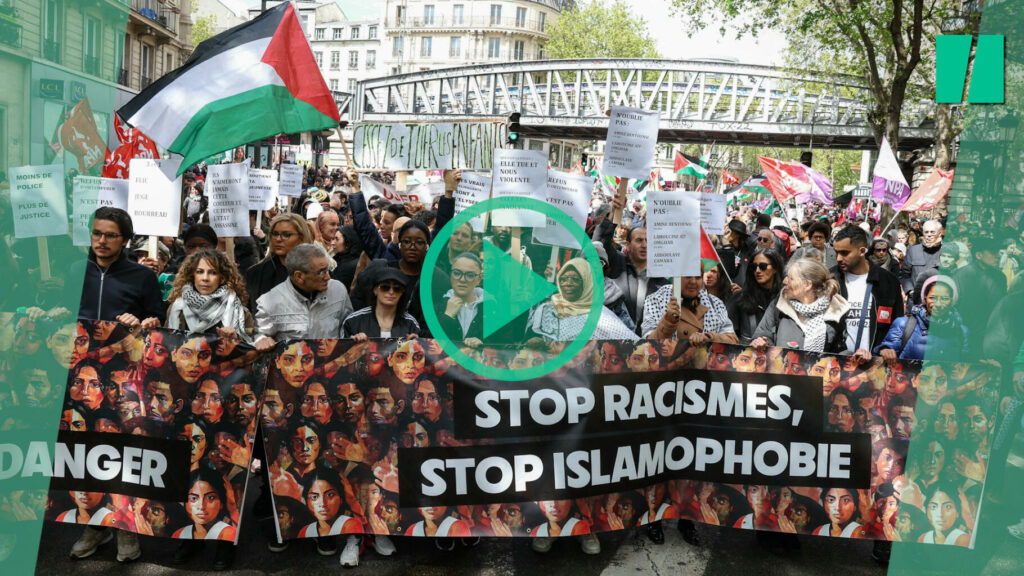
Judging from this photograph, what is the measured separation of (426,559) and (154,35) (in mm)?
43322

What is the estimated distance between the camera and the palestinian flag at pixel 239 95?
538 centimetres

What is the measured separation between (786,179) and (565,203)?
423 inches

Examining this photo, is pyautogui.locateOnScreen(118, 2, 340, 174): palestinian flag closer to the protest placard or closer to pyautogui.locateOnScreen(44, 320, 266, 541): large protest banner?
pyautogui.locateOnScreen(44, 320, 266, 541): large protest banner

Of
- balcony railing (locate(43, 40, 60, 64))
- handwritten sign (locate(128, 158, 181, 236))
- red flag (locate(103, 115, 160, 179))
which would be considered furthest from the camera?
balcony railing (locate(43, 40, 60, 64))

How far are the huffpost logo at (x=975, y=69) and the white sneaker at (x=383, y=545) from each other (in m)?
4.65

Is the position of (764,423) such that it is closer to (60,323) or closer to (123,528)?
(123,528)

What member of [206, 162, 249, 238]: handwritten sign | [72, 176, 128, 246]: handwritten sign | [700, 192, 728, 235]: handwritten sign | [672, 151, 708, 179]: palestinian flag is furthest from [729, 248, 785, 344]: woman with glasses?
[672, 151, 708, 179]: palestinian flag

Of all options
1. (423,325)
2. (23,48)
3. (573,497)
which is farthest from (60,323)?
(23,48)

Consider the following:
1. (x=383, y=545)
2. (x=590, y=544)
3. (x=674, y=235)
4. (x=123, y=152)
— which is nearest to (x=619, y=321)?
(x=674, y=235)

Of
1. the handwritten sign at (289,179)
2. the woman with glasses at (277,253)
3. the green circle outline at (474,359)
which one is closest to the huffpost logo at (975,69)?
the green circle outline at (474,359)

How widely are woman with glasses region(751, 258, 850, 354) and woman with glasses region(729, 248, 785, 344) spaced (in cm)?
88

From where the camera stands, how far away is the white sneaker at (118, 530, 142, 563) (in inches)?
167

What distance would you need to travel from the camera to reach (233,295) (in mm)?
4844

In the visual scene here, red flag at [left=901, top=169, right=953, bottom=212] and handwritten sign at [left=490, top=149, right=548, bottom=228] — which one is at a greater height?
red flag at [left=901, top=169, right=953, bottom=212]
